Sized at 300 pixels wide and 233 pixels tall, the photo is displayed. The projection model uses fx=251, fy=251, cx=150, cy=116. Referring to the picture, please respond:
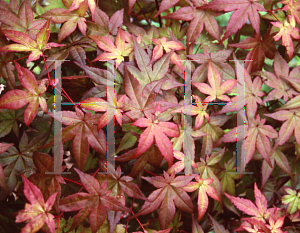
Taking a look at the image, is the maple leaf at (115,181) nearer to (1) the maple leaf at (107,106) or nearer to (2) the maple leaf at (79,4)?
(1) the maple leaf at (107,106)

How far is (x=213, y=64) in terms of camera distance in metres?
1.15

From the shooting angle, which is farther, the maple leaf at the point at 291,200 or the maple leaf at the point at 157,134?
the maple leaf at the point at 291,200

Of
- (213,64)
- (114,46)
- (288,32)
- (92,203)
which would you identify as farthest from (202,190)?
(288,32)

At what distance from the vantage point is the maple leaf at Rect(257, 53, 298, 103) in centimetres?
117

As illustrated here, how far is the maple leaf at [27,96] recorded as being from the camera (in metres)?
0.86

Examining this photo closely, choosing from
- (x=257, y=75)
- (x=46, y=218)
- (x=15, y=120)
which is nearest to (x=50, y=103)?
(x=15, y=120)

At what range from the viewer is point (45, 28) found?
0.94 metres

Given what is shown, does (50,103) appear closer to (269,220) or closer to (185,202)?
(185,202)

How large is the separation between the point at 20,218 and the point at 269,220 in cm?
97

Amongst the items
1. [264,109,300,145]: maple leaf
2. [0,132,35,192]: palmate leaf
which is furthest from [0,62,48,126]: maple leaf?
[264,109,300,145]: maple leaf

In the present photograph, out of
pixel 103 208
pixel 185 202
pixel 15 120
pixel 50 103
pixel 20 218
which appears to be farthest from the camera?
pixel 50 103

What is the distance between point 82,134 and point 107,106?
143mm

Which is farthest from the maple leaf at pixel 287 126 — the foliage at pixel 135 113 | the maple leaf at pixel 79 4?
the maple leaf at pixel 79 4

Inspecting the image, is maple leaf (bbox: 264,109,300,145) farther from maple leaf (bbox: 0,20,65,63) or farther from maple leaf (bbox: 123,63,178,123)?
maple leaf (bbox: 0,20,65,63)
